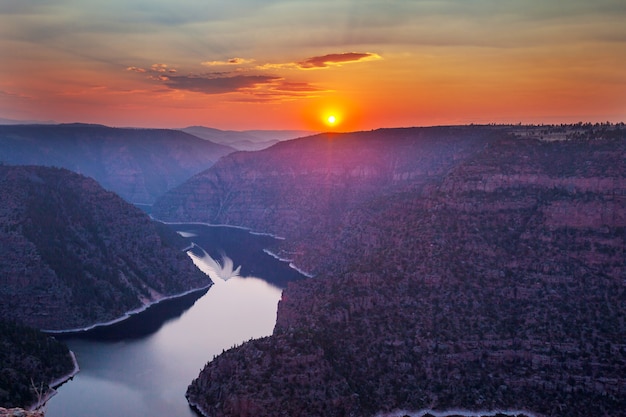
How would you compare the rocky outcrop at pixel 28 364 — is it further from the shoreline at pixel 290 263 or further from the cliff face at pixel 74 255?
the shoreline at pixel 290 263

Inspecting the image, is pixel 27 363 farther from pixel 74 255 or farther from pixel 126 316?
pixel 74 255

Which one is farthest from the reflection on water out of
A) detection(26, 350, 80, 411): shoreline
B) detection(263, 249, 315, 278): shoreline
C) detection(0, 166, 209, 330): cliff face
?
detection(26, 350, 80, 411): shoreline

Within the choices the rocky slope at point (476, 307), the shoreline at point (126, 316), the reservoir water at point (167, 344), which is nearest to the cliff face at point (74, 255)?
the shoreline at point (126, 316)

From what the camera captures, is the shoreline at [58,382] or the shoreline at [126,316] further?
the shoreline at [126,316]

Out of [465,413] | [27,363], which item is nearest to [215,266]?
[27,363]

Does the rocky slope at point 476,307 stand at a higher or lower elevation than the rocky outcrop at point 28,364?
higher

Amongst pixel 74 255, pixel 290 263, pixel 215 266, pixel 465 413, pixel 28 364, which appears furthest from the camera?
pixel 215 266
